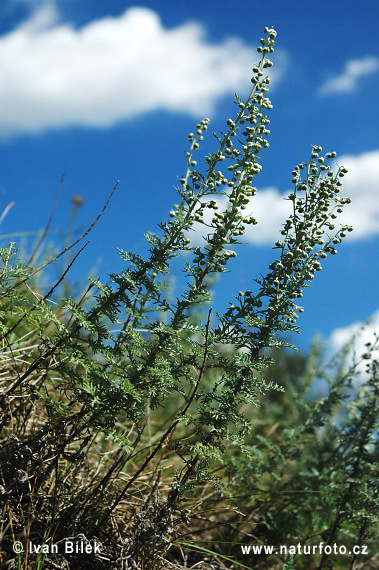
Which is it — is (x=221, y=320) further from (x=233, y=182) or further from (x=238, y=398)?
(x=233, y=182)

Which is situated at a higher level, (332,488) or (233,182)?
(233,182)

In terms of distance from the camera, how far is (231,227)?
3.29m

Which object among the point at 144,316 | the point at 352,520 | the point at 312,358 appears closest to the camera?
the point at 144,316

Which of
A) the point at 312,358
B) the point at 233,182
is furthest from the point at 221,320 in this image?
the point at 312,358

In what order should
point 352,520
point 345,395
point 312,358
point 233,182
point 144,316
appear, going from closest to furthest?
1. point 144,316
2. point 233,182
3. point 352,520
4. point 345,395
5. point 312,358

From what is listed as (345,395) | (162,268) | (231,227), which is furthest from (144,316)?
(345,395)

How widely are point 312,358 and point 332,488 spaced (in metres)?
4.93

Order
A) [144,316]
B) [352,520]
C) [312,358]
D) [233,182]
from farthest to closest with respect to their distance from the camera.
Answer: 1. [312,358]
2. [352,520]
3. [233,182]
4. [144,316]

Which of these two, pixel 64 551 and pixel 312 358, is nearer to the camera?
pixel 64 551

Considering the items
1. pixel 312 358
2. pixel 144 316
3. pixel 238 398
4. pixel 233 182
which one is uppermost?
pixel 312 358

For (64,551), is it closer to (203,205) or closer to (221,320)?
(221,320)

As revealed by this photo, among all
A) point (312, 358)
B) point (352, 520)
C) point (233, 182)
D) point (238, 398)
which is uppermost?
point (312, 358)

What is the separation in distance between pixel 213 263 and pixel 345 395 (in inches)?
114

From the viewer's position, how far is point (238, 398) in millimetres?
3314
